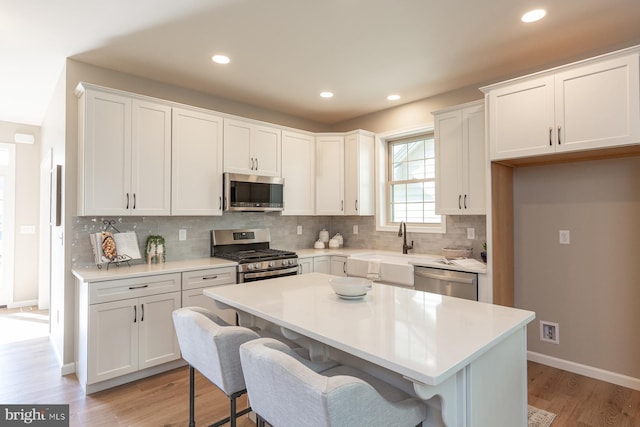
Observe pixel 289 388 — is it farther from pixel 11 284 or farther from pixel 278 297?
pixel 11 284

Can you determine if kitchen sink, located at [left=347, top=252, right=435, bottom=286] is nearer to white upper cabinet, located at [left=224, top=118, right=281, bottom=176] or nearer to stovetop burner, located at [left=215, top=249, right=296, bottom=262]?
stovetop burner, located at [left=215, top=249, right=296, bottom=262]

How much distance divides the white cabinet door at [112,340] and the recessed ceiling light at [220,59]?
2.18 m

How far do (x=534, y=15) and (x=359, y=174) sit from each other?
97.0 inches

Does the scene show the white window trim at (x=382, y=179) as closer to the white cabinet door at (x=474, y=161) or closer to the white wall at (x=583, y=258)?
the white cabinet door at (x=474, y=161)

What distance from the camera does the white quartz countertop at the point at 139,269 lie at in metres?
2.72

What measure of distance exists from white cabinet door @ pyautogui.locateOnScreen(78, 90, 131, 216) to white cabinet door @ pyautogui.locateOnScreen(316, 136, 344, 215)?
2316mm

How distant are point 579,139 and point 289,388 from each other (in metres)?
Answer: 2.69

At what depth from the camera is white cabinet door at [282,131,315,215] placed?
171 inches

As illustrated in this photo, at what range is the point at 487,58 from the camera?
310 cm

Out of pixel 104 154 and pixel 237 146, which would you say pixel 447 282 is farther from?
pixel 104 154

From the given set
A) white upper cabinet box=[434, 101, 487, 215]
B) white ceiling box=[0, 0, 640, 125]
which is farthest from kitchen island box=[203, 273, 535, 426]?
white ceiling box=[0, 0, 640, 125]

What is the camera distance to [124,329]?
110 inches

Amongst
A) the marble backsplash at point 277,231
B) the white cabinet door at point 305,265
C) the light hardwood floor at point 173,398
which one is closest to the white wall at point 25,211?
the light hardwood floor at point 173,398

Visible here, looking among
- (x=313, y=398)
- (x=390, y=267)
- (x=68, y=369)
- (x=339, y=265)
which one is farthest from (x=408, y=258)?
(x=68, y=369)
